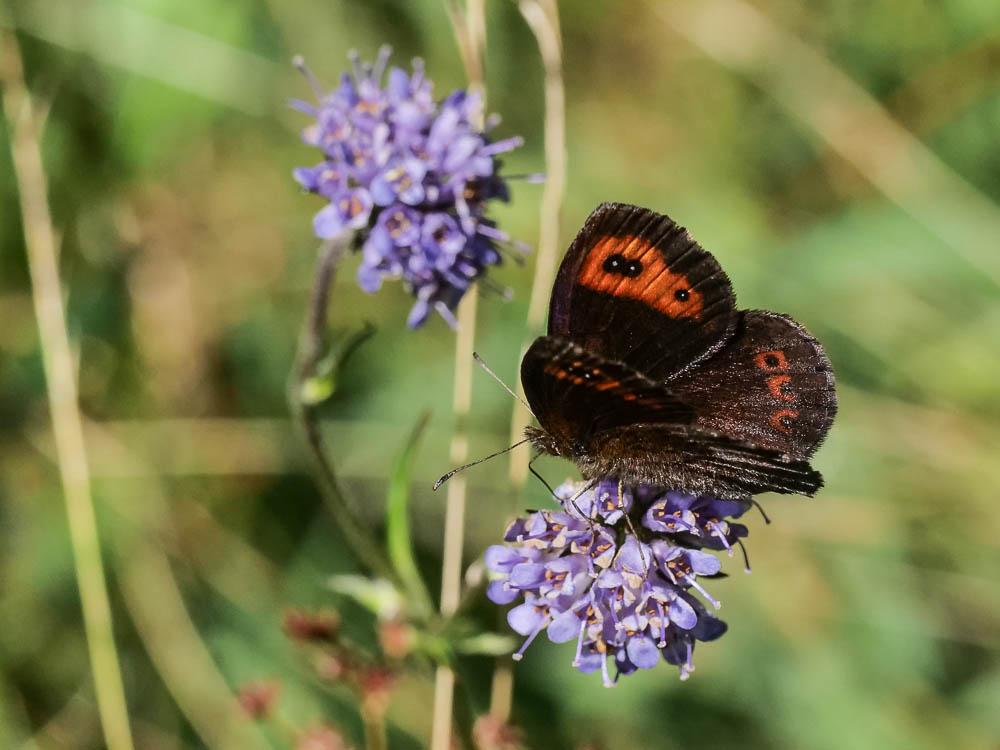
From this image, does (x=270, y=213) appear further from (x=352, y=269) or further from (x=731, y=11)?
(x=731, y=11)

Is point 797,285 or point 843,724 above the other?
point 797,285

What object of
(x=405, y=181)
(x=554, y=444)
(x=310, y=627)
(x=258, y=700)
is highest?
(x=405, y=181)

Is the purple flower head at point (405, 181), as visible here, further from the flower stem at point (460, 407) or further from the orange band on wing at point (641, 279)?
the orange band on wing at point (641, 279)

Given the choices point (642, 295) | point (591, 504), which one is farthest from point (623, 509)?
point (642, 295)

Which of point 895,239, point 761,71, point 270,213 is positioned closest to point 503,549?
point 270,213

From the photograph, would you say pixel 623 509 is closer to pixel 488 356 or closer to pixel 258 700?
pixel 258 700

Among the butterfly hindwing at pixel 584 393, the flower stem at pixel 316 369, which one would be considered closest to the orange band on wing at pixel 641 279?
the butterfly hindwing at pixel 584 393

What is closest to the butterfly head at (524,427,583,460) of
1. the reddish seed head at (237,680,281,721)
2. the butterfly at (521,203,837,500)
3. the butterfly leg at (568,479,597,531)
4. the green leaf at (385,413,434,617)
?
the butterfly at (521,203,837,500)
